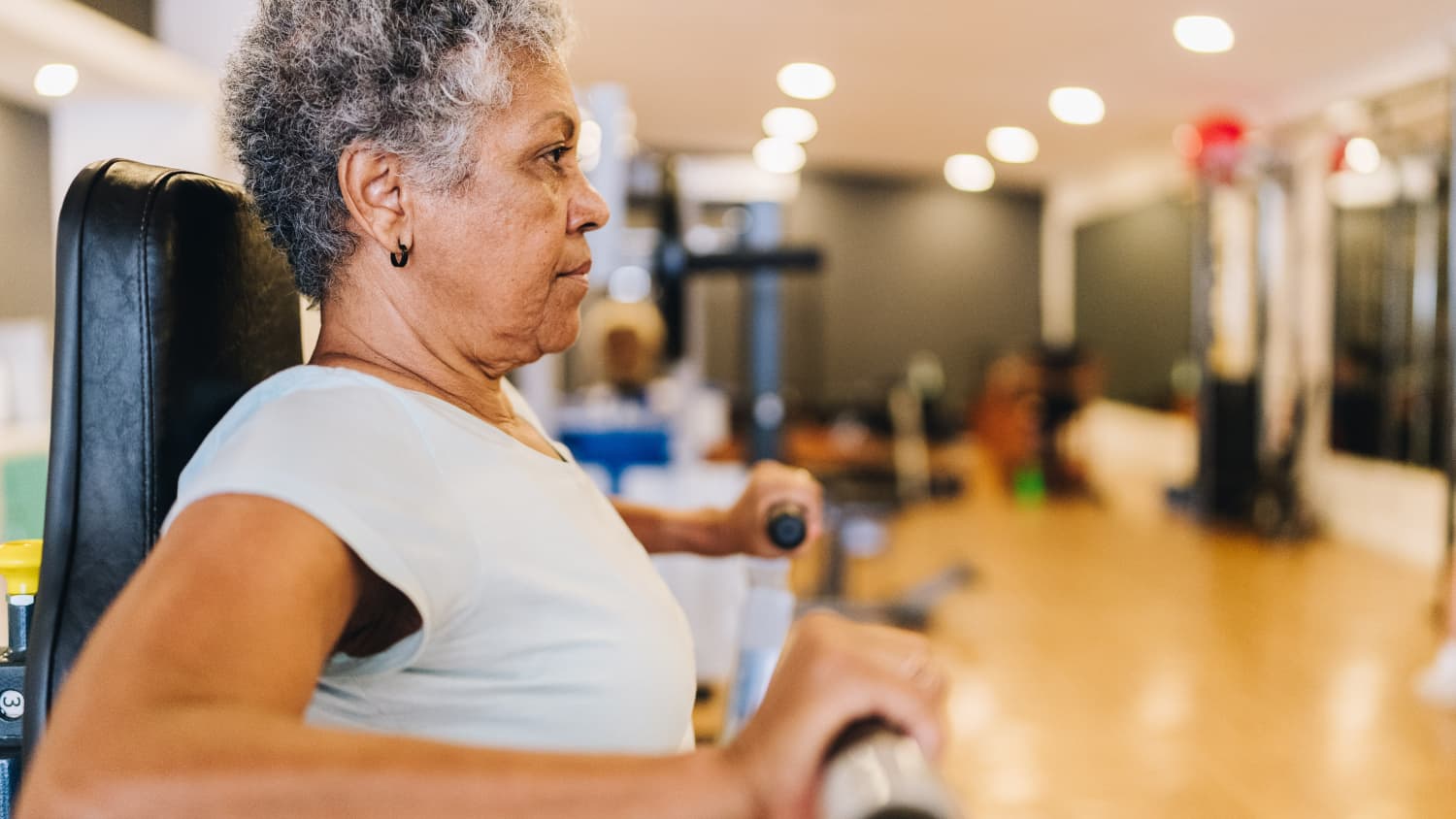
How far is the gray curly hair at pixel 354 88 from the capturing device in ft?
2.62

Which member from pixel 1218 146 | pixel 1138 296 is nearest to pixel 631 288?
pixel 1218 146

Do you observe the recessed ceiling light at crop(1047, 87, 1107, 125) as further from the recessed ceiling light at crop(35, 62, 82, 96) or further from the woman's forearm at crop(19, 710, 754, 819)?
the woman's forearm at crop(19, 710, 754, 819)

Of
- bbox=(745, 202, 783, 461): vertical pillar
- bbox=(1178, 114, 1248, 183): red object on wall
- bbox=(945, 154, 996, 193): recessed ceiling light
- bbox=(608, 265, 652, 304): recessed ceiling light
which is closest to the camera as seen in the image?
bbox=(745, 202, 783, 461): vertical pillar

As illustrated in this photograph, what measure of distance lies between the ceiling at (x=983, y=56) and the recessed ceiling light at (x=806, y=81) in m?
0.09

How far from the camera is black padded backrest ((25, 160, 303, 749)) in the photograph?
0.81 metres

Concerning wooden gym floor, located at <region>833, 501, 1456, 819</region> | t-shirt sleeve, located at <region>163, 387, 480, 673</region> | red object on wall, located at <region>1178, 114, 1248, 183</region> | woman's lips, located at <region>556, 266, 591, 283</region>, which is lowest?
wooden gym floor, located at <region>833, 501, 1456, 819</region>

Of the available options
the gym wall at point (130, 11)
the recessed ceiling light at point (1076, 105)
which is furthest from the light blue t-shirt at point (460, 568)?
the recessed ceiling light at point (1076, 105)

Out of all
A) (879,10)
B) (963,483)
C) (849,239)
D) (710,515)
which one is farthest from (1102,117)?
(710,515)

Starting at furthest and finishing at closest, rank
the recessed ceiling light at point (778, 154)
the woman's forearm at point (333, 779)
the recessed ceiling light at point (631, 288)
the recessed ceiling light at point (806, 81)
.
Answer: the recessed ceiling light at point (778, 154)
the recessed ceiling light at point (806, 81)
the recessed ceiling light at point (631, 288)
the woman's forearm at point (333, 779)

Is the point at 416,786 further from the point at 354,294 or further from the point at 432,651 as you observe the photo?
the point at 354,294

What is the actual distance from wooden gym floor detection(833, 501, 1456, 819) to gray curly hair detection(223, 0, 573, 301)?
2470 millimetres

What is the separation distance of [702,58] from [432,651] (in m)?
5.89

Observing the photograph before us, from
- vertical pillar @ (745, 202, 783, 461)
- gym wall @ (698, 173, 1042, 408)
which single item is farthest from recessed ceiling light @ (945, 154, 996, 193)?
vertical pillar @ (745, 202, 783, 461)

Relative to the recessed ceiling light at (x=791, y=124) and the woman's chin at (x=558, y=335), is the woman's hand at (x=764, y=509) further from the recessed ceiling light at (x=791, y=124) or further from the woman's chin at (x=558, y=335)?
the recessed ceiling light at (x=791, y=124)
